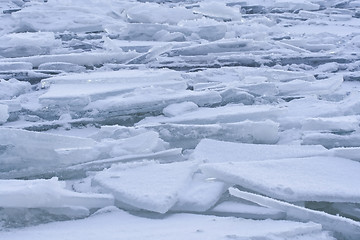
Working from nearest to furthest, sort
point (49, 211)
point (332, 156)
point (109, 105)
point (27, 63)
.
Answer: point (49, 211) → point (332, 156) → point (109, 105) → point (27, 63)

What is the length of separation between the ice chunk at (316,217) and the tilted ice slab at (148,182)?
9.8 inches

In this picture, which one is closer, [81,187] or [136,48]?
[81,187]

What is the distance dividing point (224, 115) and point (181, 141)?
0.35m

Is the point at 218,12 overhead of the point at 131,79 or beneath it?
overhead

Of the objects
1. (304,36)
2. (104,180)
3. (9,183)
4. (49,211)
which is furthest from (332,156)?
(304,36)

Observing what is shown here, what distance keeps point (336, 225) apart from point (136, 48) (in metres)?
3.66

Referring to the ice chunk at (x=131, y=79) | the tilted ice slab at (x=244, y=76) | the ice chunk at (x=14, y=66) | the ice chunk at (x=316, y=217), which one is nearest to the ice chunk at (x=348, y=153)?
the ice chunk at (x=316, y=217)

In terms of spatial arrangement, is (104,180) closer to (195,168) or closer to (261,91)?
(195,168)

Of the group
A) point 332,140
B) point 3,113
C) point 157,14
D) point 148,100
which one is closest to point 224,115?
point 148,100

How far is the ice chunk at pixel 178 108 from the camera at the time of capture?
2873mm

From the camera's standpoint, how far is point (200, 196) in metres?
1.83

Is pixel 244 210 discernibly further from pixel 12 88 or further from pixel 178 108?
pixel 12 88

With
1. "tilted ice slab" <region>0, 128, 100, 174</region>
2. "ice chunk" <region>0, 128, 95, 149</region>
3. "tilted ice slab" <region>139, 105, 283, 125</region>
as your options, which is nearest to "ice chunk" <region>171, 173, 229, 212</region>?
"tilted ice slab" <region>0, 128, 100, 174</region>

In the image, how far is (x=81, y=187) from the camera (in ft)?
6.81
